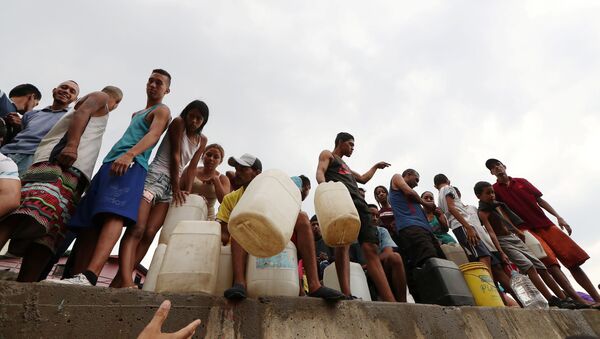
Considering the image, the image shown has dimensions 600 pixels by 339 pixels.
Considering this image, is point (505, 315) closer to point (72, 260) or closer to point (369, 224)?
point (369, 224)

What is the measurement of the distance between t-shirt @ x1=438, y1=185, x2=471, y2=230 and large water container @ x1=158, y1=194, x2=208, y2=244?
323 cm

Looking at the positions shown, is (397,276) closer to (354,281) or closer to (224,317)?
(354,281)

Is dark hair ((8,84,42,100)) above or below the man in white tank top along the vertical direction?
above

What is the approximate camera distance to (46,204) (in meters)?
2.05

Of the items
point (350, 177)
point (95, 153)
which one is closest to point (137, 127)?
point (95, 153)

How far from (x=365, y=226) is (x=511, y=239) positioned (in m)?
2.65

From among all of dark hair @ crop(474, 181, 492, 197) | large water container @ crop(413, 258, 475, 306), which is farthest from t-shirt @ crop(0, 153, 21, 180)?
dark hair @ crop(474, 181, 492, 197)

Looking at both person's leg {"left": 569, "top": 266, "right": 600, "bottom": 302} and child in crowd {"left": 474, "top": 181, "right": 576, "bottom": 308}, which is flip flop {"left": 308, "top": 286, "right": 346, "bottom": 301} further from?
person's leg {"left": 569, "top": 266, "right": 600, "bottom": 302}

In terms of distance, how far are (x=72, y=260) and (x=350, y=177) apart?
256 centimetres

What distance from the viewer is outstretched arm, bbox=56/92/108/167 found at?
2217 millimetres

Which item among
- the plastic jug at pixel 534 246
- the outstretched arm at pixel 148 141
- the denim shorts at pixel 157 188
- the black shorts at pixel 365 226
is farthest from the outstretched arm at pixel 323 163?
the plastic jug at pixel 534 246

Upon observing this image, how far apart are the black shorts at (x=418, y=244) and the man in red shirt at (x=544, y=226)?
6.33 ft

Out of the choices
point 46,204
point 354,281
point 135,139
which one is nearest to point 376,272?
point 354,281

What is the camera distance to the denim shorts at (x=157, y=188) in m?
2.67
